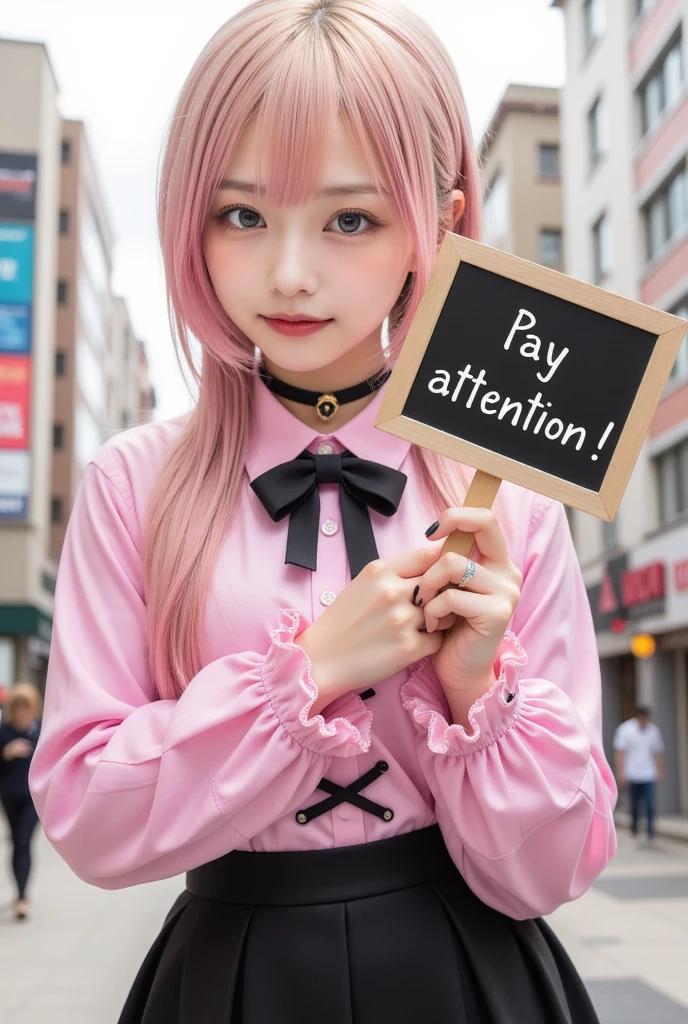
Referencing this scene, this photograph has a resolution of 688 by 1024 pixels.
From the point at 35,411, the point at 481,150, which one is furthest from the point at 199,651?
the point at 35,411

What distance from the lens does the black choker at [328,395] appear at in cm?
180

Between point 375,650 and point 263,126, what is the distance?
72 cm

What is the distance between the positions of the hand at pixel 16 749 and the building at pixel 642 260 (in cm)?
1187

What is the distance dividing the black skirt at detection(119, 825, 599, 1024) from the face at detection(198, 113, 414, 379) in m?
0.71

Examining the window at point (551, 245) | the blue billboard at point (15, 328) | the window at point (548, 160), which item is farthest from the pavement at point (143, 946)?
the window at point (548, 160)

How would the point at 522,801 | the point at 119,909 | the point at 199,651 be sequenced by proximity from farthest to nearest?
the point at 119,909 → the point at 199,651 → the point at 522,801

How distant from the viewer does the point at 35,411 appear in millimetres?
27859

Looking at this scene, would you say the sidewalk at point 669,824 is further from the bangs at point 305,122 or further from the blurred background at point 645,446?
the bangs at point 305,122

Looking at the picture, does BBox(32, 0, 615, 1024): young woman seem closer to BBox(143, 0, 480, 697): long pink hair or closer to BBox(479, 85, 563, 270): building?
BBox(143, 0, 480, 697): long pink hair

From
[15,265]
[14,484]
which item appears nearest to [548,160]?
[15,265]

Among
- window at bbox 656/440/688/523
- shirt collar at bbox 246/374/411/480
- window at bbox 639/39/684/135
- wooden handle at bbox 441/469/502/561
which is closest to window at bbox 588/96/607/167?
window at bbox 639/39/684/135

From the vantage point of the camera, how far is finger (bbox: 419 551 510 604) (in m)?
1.44

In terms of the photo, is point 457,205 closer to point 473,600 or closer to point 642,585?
point 473,600

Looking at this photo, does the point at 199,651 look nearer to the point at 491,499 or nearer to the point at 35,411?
the point at 491,499
